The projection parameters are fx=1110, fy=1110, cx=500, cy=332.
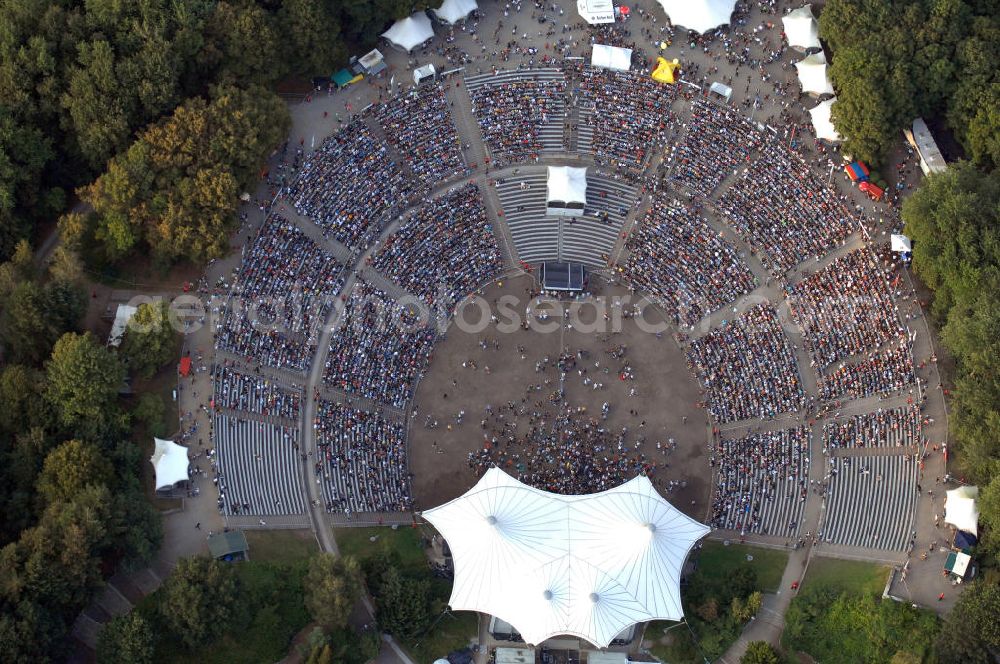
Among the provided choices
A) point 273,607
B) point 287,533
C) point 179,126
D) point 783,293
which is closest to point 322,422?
point 287,533

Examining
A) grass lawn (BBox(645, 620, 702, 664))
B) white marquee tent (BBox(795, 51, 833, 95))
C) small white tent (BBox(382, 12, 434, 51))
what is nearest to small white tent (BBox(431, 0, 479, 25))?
small white tent (BBox(382, 12, 434, 51))

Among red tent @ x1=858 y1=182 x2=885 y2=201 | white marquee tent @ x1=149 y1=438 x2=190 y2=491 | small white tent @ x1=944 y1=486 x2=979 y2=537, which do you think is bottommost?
small white tent @ x1=944 y1=486 x2=979 y2=537

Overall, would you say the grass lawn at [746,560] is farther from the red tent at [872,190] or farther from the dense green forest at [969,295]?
the red tent at [872,190]

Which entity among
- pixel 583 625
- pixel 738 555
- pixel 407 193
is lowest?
pixel 583 625

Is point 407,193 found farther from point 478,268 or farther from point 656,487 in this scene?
point 656,487

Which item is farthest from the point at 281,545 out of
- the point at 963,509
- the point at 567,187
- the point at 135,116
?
the point at 963,509

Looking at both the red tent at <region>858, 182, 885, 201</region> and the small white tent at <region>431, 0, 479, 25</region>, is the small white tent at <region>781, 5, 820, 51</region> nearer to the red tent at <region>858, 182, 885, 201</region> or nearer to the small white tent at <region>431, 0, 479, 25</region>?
the red tent at <region>858, 182, 885, 201</region>

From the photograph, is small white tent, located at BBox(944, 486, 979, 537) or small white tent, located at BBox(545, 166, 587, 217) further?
small white tent, located at BBox(545, 166, 587, 217)
